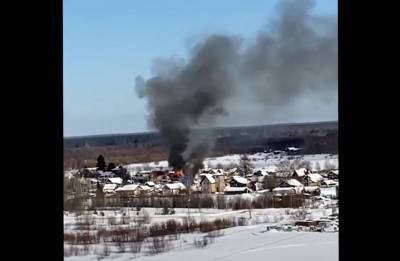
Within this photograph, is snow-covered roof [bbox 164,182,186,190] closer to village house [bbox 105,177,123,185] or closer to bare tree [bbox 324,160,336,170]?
village house [bbox 105,177,123,185]

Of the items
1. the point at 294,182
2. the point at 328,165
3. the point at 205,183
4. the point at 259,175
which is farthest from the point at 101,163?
the point at 328,165

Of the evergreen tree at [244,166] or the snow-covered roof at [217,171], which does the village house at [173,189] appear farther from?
the evergreen tree at [244,166]

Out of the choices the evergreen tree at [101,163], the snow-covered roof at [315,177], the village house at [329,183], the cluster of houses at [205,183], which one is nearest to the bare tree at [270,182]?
the cluster of houses at [205,183]

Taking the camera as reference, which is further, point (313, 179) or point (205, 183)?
point (205, 183)

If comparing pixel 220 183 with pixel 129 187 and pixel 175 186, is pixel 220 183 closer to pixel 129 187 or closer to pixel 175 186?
pixel 175 186

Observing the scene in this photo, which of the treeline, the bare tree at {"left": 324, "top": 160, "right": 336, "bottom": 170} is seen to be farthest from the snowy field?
the bare tree at {"left": 324, "top": 160, "right": 336, "bottom": 170}

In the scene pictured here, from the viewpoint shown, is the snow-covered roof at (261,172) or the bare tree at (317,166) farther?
the snow-covered roof at (261,172)
